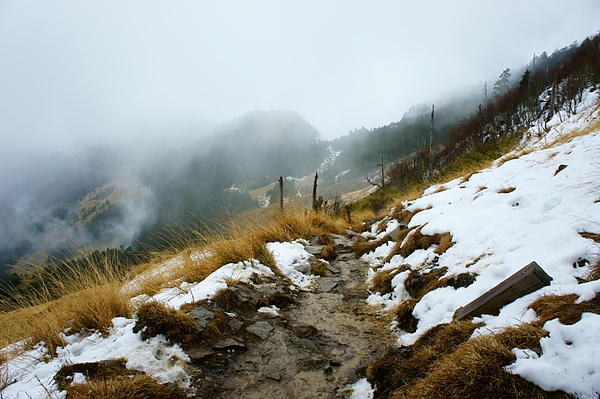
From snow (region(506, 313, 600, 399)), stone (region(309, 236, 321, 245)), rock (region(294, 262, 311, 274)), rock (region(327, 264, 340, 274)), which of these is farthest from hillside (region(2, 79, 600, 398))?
stone (region(309, 236, 321, 245))

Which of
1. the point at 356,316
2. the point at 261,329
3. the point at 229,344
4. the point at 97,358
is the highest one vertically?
the point at 97,358

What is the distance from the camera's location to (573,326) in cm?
158

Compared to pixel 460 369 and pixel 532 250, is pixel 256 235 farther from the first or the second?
pixel 460 369

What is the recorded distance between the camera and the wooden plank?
2197mm

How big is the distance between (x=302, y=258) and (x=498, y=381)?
5.15 m

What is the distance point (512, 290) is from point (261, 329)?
9.10ft

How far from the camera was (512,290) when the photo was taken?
7.46 feet

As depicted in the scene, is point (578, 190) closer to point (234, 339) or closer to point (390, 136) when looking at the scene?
point (234, 339)

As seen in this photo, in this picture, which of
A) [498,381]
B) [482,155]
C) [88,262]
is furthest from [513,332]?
[482,155]

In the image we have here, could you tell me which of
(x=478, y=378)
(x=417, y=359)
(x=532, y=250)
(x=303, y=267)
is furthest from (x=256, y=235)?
(x=478, y=378)

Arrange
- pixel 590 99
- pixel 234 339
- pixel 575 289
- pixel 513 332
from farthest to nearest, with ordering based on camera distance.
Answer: pixel 590 99 < pixel 234 339 < pixel 575 289 < pixel 513 332

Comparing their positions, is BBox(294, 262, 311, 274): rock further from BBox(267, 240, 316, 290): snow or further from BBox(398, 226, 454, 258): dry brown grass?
BBox(398, 226, 454, 258): dry brown grass

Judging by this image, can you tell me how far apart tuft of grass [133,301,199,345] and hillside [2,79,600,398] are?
0.5 inches

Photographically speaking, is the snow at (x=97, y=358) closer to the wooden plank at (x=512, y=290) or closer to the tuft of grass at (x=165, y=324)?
the tuft of grass at (x=165, y=324)
